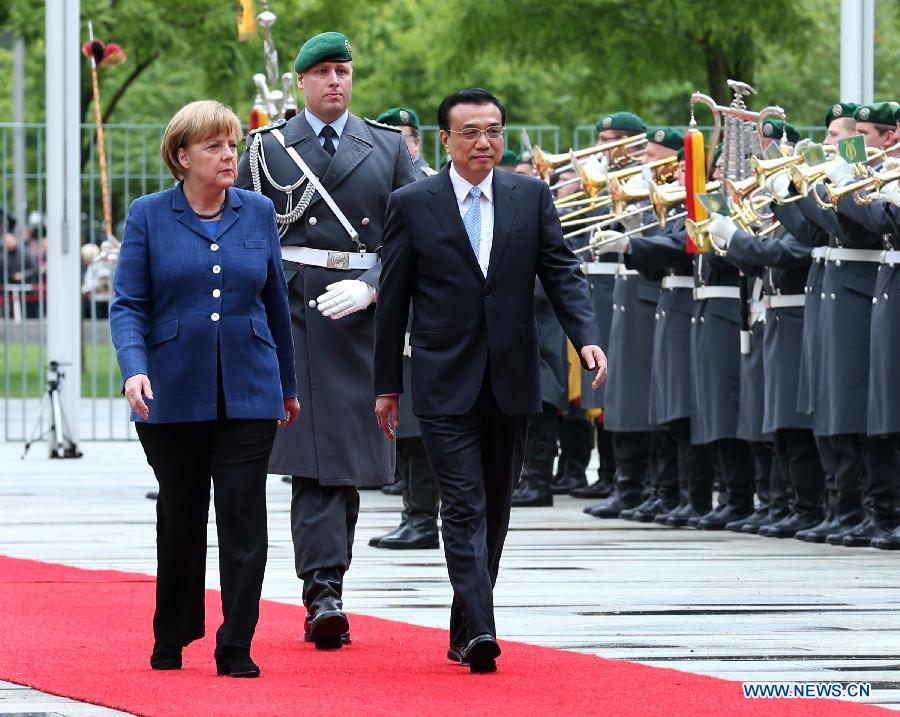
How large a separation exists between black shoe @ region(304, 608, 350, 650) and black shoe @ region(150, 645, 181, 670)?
0.61 metres

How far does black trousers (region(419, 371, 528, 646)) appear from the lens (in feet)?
23.4

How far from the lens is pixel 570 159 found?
46.6 feet

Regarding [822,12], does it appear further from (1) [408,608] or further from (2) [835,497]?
(1) [408,608]

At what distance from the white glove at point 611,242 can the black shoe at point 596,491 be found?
220 centimetres

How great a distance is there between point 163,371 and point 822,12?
1084 inches

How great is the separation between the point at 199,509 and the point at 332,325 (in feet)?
3.51

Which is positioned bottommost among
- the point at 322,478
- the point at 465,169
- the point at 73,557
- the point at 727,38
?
the point at 73,557

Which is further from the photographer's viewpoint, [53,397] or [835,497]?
[53,397]

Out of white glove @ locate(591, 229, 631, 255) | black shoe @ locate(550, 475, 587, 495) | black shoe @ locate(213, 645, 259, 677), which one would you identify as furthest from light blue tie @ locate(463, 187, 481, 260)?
black shoe @ locate(550, 475, 587, 495)

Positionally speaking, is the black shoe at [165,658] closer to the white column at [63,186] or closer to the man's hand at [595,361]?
the man's hand at [595,361]

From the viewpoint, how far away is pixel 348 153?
814 cm

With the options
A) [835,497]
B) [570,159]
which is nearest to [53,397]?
[570,159]

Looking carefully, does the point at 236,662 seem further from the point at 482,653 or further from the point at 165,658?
the point at 482,653

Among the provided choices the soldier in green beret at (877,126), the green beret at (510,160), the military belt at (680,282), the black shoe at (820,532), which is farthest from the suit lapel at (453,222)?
the green beret at (510,160)
